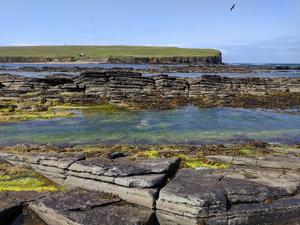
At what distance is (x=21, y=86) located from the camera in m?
66.2

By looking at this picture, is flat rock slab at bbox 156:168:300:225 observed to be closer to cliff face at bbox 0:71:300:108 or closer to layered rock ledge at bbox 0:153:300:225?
layered rock ledge at bbox 0:153:300:225

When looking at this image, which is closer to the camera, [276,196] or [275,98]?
[276,196]

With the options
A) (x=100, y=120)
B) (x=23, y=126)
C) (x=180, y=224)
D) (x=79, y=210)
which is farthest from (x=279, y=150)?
(x=23, y=126)

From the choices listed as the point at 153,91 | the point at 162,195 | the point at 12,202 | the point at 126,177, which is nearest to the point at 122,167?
the point at 126,177

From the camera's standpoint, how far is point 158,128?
3991 centimetres

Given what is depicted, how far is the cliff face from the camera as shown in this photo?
5953 centimetres

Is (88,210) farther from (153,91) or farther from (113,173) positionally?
(153,91)

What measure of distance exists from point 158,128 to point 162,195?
74.2 ft

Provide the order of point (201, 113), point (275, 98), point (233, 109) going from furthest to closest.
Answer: point (275, 98) → point (233, 109) → point (201, 113)

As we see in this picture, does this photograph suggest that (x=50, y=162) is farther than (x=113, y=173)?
Yes

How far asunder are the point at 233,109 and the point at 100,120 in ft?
65.6

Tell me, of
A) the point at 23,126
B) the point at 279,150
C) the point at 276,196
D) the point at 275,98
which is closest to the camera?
the point at 276,196

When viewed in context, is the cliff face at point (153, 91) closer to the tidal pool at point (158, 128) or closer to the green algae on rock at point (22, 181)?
the tidal pool at point (158, 128)

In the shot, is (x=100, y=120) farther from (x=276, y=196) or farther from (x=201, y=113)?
(x=276, y=196)
